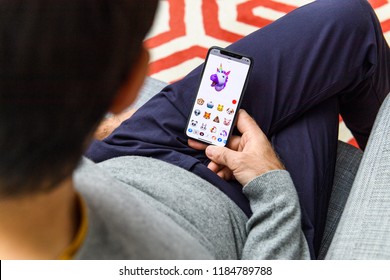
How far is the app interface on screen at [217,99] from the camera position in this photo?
0.80 meters

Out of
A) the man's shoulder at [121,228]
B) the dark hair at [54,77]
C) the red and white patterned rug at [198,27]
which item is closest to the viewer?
the dark hair at [54,77]

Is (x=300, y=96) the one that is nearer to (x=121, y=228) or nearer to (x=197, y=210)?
(x=197, y=210)

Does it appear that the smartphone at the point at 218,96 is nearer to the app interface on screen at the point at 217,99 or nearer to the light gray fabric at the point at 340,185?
the app interface on screen at the point at 217,99

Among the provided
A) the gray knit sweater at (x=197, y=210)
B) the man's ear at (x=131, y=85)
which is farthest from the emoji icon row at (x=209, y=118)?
the man's ear at (x=131, y=85)

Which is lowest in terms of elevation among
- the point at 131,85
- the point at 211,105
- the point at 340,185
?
the point at 340,185

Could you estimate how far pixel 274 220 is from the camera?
0.69 meters

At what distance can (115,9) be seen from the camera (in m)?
0.36

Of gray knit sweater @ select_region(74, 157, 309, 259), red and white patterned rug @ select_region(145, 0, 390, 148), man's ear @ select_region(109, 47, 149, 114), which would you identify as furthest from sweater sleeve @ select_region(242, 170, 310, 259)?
red and white patterned rug @ select_region(145, 0, 390, 148)

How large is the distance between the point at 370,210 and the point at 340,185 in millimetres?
172

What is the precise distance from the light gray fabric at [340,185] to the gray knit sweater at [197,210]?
0.12 meters

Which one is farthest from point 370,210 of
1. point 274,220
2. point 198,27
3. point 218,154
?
point 198,27

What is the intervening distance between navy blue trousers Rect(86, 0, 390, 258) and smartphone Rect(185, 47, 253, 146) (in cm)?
2
